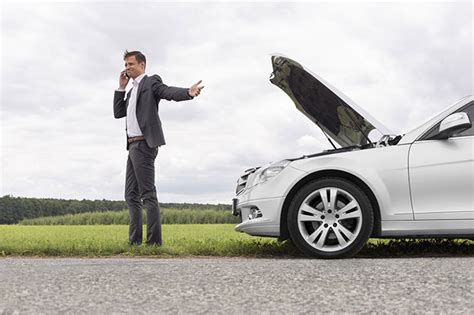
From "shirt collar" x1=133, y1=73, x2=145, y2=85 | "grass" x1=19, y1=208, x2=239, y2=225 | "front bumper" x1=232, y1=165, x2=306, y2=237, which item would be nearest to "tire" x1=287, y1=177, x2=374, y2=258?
"front bumper" x1=232, y1=165, x2=306, y2=237

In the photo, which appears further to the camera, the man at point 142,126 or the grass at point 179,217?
the grass at point 179,217

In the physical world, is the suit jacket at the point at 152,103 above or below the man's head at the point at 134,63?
below

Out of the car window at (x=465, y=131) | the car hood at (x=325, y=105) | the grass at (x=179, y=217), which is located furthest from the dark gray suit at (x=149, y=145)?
the grass at (x=179, y=217)

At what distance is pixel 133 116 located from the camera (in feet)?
24.4

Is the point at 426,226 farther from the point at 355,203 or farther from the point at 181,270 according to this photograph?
the point at 181,270

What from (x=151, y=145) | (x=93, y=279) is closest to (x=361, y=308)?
(x=93, y=279)

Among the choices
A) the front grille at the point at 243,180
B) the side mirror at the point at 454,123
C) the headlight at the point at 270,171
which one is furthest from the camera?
the front grille at the point at 243,180

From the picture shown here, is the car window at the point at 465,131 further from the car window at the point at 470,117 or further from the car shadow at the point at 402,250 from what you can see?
the car shadow at the point at 402,250

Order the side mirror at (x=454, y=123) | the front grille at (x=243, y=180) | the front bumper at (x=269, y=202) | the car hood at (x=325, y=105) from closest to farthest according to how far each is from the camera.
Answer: the side mirror at (x=454, y=123) → the front bumper at (x=269, y=202) → the car hood at (x=325, y=105) → the front grille at (x=243, y=180)

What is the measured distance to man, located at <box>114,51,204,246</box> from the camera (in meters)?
7.27

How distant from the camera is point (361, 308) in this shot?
12.8ft

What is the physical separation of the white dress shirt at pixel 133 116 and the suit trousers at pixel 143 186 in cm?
13

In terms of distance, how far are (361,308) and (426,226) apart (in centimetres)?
262

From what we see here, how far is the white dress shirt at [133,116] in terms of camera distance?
7398mm
